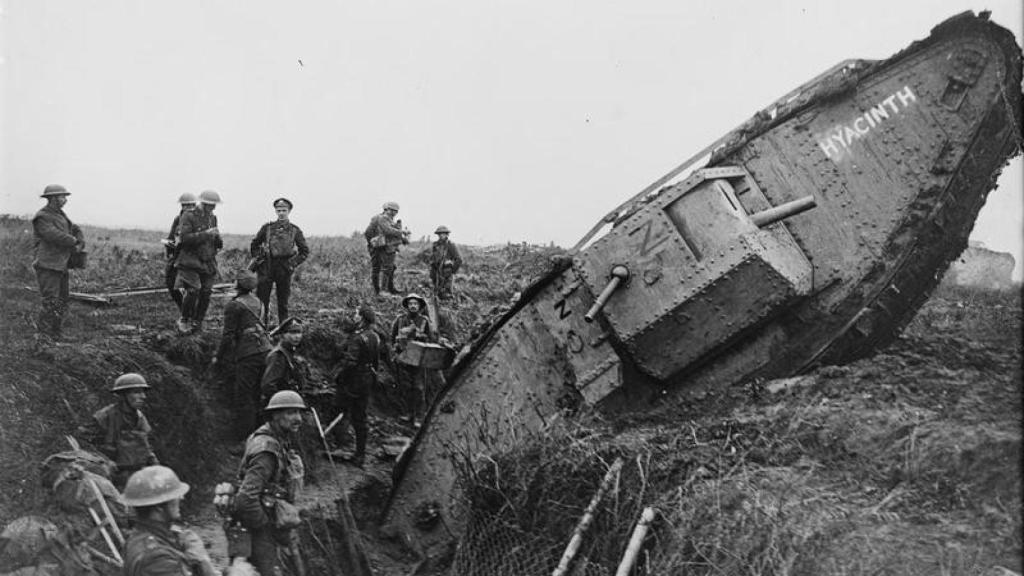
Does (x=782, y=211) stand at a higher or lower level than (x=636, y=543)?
higher

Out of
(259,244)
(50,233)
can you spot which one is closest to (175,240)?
(259,244)

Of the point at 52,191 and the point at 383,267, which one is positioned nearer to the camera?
the point at 52,191

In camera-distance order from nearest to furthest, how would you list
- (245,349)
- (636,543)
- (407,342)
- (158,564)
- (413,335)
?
(158,564) → (636,543) → (245,349) → (407,342) → (413,335)

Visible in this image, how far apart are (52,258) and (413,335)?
3823 mm

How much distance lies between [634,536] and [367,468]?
4.71m

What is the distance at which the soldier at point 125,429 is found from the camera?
595 cm

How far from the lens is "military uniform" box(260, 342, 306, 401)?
7672 mm

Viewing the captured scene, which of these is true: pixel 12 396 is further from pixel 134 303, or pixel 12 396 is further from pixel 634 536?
pixel 634 536

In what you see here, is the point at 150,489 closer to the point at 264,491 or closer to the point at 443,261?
the point at 264,491

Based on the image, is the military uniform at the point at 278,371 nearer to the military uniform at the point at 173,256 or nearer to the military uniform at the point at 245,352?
the military uniform at the point at 245,352

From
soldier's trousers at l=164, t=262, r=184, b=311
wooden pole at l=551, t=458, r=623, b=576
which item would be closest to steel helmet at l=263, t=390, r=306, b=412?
wooden pole at l=551, t=458, r=623, b=576

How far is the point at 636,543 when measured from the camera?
4840 millimetres

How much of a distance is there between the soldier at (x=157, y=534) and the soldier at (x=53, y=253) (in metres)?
4.16

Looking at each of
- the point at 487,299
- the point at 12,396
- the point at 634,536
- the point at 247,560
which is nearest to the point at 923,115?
the point at 634,536
